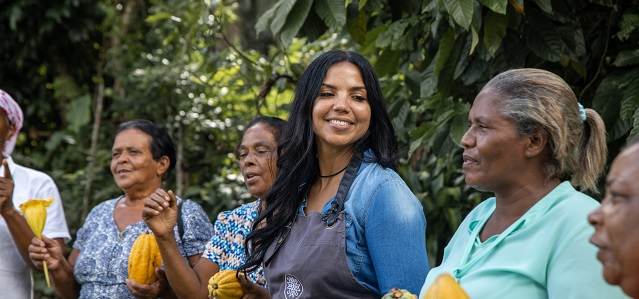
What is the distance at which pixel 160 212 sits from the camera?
3564 mm

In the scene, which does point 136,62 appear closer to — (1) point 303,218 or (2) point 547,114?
(1) point 303,218

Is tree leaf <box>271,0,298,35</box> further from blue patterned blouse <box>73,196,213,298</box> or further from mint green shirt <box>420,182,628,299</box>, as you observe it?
mint green shirt <box>420,182,628,299</box>

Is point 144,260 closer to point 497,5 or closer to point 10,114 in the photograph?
point 10,114

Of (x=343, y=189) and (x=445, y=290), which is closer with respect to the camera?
(x=445, y=290)

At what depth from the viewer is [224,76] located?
20.5ft

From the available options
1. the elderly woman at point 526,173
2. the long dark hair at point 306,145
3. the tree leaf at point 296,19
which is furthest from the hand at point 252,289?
the tree leaf at point 296,19

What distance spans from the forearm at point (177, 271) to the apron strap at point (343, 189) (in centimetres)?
101

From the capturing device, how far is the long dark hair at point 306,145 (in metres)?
3.01

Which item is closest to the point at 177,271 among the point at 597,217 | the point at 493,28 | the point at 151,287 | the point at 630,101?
the point at 151,287

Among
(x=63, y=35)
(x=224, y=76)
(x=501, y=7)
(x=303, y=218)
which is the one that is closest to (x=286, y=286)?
(x=303, y=218)

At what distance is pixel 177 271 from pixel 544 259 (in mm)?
1837

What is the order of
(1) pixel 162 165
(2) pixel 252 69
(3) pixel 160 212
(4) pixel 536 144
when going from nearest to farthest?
1. (4) pixel 536 144
2. (3) pixel 160 212
3. (1) pixel 162 165
4. (2) pixel 252 69

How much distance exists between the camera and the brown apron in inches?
107

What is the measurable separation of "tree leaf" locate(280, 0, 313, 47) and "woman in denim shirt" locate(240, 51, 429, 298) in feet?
2.30
